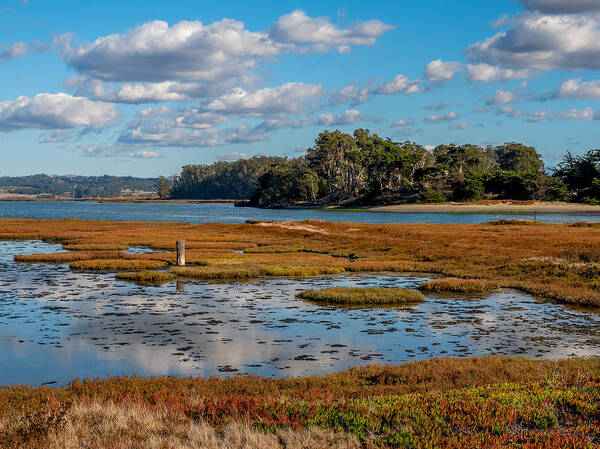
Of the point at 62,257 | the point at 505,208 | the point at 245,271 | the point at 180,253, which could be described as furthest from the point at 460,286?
Result: the point at 505,208

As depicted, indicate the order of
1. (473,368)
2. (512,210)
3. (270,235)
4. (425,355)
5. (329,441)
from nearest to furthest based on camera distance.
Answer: (329,441) < (473,368) < (425,355) < (270,235) < (512,210)

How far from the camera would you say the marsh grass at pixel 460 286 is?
33.6 meters

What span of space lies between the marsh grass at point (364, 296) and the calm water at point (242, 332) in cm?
97

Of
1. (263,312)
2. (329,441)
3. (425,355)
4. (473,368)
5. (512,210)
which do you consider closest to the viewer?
(329,441)

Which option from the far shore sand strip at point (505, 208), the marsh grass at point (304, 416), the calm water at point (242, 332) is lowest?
the calm water at point (242, 332)

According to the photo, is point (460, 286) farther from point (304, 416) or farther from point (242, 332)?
point (304, 416)

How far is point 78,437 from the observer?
34.1ft

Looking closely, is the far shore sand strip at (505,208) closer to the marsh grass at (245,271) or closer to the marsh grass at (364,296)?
the marsh grass at (245,271)

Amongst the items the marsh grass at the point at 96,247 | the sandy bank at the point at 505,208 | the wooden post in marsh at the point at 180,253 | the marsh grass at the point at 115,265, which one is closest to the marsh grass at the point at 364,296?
the wooden post in marsh at the point at 180,253

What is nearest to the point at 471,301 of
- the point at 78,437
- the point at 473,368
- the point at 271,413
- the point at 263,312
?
the point at 263,312

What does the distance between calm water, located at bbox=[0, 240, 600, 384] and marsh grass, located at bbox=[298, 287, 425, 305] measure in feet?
3.17

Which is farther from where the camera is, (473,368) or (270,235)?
(270,235)

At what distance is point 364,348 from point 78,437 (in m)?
12.1

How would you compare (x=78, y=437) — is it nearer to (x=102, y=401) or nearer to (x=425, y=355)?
(x=102, y=401)
